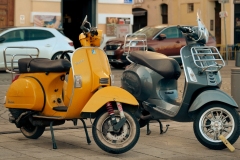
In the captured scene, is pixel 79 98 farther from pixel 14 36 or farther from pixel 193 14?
pixel 193 14

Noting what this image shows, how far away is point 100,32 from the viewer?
7.92 meters

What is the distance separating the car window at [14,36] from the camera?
20703mm

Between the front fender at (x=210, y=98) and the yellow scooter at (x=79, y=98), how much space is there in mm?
768

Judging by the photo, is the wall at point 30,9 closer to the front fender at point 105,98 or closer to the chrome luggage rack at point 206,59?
the chrome luggage rack at point 206,59

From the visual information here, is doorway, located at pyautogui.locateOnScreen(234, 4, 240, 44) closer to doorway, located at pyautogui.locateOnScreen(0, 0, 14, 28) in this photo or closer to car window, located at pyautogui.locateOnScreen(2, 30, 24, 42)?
doorway, located at pyautogui.locateOnScreen(0, 0, 14, 28)

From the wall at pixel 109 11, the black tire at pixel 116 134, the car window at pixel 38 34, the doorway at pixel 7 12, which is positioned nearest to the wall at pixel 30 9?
the doorway at pixel 7 12

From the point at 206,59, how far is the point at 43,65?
1.97 metres

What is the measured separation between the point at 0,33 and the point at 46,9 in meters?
6.71

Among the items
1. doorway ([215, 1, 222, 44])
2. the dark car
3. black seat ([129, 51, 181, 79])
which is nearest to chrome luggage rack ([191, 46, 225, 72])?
black seat ([129, 51, 181, 79])

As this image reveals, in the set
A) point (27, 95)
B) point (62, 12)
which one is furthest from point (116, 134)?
point (62, 12)

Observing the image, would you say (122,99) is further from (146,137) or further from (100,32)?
(146,137)

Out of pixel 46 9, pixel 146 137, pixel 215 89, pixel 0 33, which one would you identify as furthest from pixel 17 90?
pixel 46 9

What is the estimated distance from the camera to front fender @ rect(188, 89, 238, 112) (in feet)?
25.1

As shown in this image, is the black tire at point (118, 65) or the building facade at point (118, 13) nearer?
the black tire at point (118, 65)
